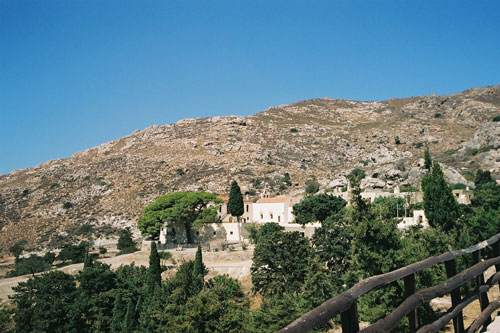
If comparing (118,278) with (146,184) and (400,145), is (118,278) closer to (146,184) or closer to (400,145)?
(146,184)

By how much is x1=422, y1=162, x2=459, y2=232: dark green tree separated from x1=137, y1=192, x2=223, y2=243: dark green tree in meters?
24.0

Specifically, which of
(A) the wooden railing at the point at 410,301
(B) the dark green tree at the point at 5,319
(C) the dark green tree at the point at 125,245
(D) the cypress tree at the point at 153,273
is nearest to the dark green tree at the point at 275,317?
(A) the wooden railing at the point at 410,301

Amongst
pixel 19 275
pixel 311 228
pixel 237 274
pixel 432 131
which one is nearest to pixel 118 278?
pixel 237 274

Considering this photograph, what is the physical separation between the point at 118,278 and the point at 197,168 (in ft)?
158

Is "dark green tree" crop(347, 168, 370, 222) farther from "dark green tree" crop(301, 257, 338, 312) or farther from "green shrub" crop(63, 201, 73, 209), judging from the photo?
"green shrub" crop(63, 201, 73, 209)

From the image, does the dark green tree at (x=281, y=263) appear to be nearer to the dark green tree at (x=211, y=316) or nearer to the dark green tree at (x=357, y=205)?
the dark green tree at (x=211, y=316)

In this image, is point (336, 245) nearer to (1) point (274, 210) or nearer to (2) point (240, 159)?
(1) point (274, 210)

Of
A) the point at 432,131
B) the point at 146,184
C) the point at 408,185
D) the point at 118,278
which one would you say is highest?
the point at 432,131

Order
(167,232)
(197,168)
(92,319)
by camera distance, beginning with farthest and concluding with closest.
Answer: (197,168), (167,232), (92,319)

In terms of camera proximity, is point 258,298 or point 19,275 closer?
point 258,298

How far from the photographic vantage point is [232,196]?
4803 centimetres

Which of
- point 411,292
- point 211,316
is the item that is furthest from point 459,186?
point 411,292

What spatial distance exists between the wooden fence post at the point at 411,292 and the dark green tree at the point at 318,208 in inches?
1430

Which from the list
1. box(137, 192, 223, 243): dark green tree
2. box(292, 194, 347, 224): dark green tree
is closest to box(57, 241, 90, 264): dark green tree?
box(137, 192, 223, 243): dark green tree
